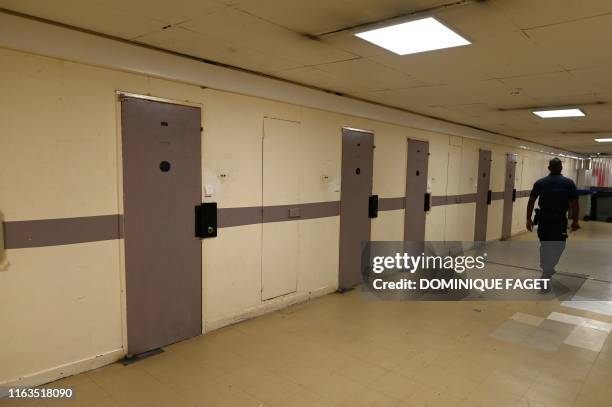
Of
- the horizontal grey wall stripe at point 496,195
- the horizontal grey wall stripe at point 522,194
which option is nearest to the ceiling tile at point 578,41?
the horizontal grey wall stripe at point 496,195

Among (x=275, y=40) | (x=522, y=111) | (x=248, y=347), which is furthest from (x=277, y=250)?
(x=522, y=111)

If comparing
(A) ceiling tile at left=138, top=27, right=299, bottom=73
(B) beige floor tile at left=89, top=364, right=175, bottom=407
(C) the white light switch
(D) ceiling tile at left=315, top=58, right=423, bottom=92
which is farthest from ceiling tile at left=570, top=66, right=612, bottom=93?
(B) beige floor tile at left=89, top=364, right=175, bottom=407

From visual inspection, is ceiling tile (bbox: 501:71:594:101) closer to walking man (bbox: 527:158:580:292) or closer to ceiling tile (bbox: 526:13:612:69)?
ceiling tile (bbox: 526:13:612:69)

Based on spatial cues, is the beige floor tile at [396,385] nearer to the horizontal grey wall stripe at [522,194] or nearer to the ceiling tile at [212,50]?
the ceiling tile at [212,50]

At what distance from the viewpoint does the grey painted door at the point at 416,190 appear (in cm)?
598

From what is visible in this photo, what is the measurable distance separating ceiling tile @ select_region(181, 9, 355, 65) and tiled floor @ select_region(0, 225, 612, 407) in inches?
95.4

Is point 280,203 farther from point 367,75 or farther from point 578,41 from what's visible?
point 578,41

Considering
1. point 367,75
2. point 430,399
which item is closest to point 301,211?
point 367,75

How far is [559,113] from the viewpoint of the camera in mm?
5406

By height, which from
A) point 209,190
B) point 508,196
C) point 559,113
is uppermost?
point 559,113

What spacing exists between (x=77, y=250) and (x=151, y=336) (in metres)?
0.95

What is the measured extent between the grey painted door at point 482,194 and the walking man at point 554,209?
9.71ft

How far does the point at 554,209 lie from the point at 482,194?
3.30 meters

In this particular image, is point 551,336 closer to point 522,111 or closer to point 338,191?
point 338,191
